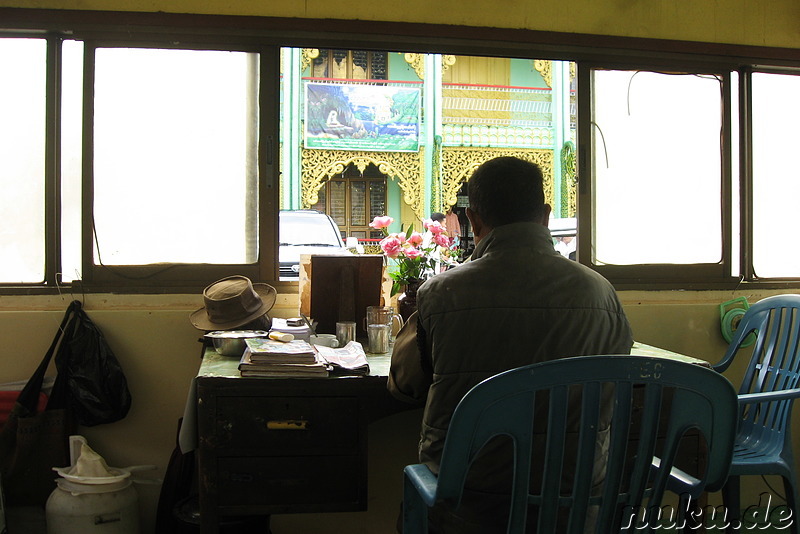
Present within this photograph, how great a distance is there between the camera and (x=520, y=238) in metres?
1.60

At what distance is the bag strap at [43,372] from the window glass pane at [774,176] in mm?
3092

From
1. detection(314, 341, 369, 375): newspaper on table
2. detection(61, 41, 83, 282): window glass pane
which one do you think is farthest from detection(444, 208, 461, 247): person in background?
detection(314, 341, 369, 375): newspaper on table

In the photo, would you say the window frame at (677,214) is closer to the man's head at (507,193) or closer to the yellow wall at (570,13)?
the yellow wall at (570,13)

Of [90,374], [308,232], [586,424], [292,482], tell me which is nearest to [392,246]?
[292,482]

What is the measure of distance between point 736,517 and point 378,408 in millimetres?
1244

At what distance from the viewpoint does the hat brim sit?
8.43 feet

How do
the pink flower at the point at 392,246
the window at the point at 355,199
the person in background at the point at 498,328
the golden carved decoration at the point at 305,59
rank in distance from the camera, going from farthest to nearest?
the window at the point at 355,199 < the golden carved decoration at the point at 305,59 < the pink flower at the point at 392,246 < the person in background at the point at 498,328

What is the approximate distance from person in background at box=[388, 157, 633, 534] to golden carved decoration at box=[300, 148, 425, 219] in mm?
9025

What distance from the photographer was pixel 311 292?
2.72 m

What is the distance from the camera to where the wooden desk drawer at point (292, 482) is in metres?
2.05

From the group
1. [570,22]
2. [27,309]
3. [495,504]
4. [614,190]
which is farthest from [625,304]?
[27,309]

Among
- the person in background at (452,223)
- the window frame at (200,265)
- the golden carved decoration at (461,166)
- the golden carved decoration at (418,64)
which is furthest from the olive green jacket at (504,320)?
the golden carved decoration at (418,64)

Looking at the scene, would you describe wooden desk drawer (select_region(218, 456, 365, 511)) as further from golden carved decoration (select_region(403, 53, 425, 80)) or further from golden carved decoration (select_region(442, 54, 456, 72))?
golden carved decoration (select_region(442, 54, 456, 72))

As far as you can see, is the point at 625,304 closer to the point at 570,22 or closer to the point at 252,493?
the point at 570,22
